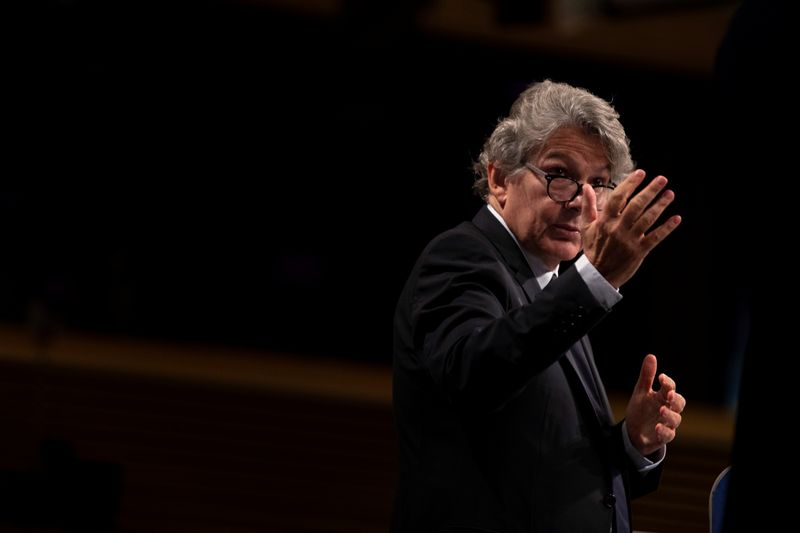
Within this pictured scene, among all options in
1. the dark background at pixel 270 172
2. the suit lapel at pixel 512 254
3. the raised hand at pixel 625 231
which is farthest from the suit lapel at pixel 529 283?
the dark background at pixel 270 172

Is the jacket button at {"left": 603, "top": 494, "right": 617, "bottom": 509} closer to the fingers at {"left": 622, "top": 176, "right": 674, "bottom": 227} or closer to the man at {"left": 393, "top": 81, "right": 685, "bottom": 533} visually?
the man at {"left": 393, "top": 81, "right": 685, "bottom": 533}

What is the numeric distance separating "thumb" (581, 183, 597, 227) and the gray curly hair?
4.2 inches

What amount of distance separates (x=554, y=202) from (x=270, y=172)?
727 centimetres

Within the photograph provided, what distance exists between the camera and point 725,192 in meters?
0.97

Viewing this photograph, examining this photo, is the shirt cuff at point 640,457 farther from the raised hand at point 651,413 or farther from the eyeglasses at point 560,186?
the eyeglasses at point 560,186

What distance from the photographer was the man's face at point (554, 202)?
76.9 inches

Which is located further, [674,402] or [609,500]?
[674,402]

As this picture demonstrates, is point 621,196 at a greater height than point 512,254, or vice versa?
point 621,196

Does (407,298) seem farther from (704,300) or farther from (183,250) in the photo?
→ (704,300)

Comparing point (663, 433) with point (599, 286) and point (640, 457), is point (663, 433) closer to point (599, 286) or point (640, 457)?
point (640, 457)

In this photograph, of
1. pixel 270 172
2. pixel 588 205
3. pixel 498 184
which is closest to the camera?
pixel 588 205

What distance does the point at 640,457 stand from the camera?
199 centimetres

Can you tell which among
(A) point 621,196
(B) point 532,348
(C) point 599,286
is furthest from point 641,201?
(B) point 532,348

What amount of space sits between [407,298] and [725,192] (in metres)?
0.97
